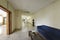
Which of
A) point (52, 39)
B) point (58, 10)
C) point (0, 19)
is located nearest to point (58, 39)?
point (52, 39)

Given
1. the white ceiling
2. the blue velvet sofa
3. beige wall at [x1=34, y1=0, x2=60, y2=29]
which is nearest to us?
the blue velvet sofa

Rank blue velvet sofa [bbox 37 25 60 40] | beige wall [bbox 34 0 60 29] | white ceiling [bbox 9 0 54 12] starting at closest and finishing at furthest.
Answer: blue velvet sofa [bbox 37 25 60 40], beige wall [bbox 34 0 60 29], white ceiling [bbox 9 0 54 12]

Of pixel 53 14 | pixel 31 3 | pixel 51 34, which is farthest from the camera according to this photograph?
pixel 31 3

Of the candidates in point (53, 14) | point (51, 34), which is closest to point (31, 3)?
point (53, 14)

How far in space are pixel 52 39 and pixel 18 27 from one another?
645 cm

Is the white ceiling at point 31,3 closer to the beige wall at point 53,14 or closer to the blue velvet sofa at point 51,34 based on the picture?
the beige wall at point 53,14

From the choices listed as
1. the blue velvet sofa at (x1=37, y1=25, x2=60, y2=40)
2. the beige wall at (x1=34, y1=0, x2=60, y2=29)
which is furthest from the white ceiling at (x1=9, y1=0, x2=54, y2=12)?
the blue velvet sofa at (x1=37, y1=25, x2=60, y2=40)

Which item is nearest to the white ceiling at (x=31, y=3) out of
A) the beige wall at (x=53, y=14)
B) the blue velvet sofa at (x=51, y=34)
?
the beige wall at (x=53, y=14)

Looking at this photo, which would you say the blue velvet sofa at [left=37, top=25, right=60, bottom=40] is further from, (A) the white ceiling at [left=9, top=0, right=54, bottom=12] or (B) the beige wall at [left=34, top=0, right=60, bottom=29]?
(A) the white ceiling at [left=9, top=0, right=54, bottom=12]

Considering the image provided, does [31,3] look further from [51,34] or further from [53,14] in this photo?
[51,34]

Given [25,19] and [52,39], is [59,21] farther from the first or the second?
[25,19]

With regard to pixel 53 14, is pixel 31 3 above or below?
above

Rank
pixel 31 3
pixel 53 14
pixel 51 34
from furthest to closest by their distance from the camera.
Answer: pixel 31 3
pixel 53 14
pixel 51 34

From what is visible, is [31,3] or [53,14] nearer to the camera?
[53,14]
